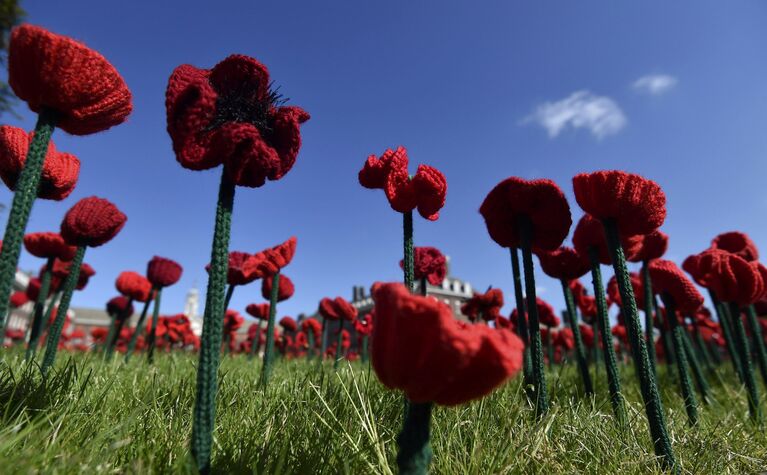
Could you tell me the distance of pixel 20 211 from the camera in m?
1.34

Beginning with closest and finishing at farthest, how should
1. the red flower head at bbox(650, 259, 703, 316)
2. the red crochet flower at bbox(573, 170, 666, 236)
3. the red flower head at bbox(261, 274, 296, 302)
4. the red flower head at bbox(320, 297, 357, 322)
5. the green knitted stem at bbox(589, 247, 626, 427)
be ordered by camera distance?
the red crochet flower at bbox(573, 170, 666, 236), the green knitted stem at bbox(589, 247, 626, 427), the red flower head at bbox(650, 259, 703, 316), the red flower head at bbox(261, 274, 296, 302), the red flower head at bbox(320, 297, 357, 322)

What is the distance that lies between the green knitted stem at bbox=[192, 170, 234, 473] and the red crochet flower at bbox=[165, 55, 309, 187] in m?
0.14

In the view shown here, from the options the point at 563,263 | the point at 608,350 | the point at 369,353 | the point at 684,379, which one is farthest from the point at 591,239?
the point at 369,353

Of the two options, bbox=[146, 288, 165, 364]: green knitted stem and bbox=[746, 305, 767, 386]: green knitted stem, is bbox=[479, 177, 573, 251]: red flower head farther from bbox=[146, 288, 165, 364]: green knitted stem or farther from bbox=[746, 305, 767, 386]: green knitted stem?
bbox=[146, 288, 165, 364]: green knitted stem

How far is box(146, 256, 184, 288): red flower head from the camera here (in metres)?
4.50

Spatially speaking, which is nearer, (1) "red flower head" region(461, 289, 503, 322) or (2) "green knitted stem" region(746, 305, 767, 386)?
(2) "green knitted stem" region(746, 305, 767, 386)

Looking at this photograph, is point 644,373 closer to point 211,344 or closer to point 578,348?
point 578,348

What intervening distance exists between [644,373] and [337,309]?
16.2 feet

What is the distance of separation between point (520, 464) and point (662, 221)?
122cm

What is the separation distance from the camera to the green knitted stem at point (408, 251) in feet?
6.31

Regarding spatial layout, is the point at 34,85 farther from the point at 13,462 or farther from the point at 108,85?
the point at 13,462

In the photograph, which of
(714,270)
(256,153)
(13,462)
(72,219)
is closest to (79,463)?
(13,462)

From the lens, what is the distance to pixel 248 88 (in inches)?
55.7

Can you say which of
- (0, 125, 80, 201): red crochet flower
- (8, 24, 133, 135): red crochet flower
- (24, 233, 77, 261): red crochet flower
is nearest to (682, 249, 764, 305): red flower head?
(8, 24, 133, 135): red crochet flower
